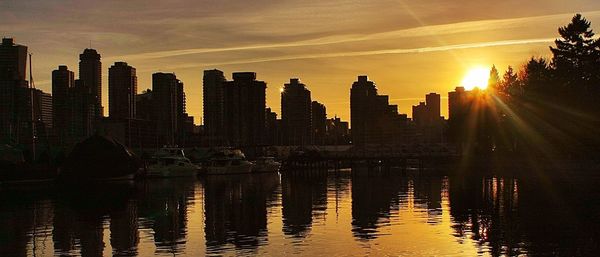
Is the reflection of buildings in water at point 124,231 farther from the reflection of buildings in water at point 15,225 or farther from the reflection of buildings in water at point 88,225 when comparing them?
the reflection of buildings in water at point 15,225

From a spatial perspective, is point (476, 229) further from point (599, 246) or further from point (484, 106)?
point (484, 106)

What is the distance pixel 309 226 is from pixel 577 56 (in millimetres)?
88008

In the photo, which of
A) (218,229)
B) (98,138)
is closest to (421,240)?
(218,229)

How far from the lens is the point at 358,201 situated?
60.7 metres

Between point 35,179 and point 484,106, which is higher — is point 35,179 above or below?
below

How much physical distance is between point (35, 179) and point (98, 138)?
11.3 meters

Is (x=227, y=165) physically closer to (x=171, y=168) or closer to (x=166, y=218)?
(x=171, y=168)

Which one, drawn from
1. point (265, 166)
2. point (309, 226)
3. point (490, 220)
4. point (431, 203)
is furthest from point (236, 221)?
point (265, 166)

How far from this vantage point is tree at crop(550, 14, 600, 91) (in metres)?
113

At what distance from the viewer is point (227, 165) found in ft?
447

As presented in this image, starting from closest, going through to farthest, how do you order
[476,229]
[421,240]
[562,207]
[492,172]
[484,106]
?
[421,240] < [476,229] < [562,207] < [492,172] < [484,106]

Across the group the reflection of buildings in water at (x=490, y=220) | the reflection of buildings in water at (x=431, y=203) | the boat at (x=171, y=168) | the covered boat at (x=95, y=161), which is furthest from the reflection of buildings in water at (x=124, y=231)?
the boat at (x=171, y=168)

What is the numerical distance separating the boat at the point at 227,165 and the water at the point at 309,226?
66538 mm

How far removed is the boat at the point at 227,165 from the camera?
132875 mm
